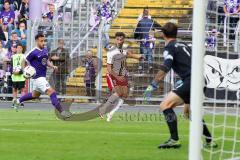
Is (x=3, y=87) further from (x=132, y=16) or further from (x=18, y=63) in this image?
(x=132, y=16)

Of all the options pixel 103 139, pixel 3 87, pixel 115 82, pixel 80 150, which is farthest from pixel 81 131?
pixel 3 87

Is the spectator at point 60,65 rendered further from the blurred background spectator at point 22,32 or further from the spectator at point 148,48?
the spectator at point 148,48

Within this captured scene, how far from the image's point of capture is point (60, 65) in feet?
92.9

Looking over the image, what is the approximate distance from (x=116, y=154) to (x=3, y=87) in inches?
685

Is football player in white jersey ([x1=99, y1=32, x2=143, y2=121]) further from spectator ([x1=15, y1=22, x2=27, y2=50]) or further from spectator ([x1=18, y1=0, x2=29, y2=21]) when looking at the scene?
spectator ([x1=18, y1=0, x2=29, y2=21])

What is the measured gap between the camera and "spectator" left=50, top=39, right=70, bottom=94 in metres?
28.2

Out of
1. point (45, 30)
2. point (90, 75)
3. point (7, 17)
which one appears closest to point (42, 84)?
point (90, 75)

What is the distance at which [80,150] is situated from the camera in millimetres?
12406

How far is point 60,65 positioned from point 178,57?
15.5m

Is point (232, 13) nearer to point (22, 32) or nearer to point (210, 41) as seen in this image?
point (210, 41)

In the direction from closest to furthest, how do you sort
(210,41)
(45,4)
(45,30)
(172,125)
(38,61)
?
(172,125) → (210,41) → (38,61) → (45,30) → (45,4)

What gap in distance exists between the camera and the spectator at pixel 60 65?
2816 centimetres

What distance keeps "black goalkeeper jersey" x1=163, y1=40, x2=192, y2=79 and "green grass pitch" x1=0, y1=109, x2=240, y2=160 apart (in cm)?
134

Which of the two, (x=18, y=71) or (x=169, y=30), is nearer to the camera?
(x=169, y=30)
